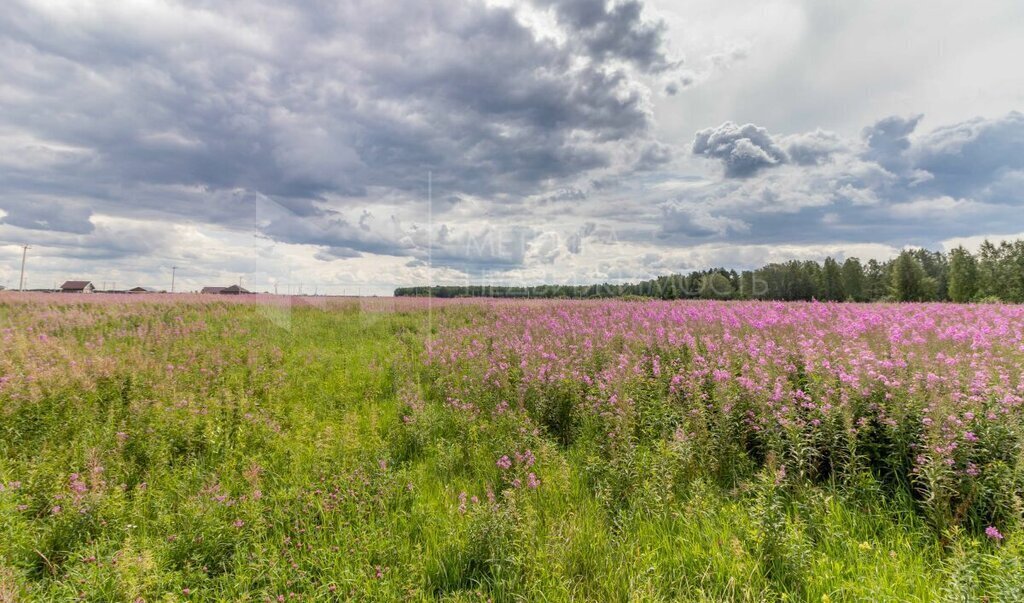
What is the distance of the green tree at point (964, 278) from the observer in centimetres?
5419

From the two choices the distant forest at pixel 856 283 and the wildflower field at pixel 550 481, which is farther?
the distant forest at pixel 856 283

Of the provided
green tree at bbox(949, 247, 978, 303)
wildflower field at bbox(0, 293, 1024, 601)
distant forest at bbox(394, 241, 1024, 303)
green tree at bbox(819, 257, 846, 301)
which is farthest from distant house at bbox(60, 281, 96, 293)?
green tree at bbox(949, 247, 978, 303)

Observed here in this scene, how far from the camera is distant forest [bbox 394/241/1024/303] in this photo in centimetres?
5088

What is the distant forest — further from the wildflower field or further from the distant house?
the distant house

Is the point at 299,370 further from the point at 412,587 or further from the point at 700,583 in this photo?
the point at 700,583

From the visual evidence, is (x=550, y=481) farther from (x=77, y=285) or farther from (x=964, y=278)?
(x=77, y=285)

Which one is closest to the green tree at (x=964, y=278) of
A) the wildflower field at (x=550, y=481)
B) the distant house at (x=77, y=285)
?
the wildflower field at (x=550, y=481)

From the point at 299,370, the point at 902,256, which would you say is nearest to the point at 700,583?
the point at 299,370

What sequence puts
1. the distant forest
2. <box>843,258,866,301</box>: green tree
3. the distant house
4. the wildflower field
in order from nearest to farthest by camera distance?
the wildflower field → the distant forest → <box>843,258,866,301</box>: green tree → the distant house

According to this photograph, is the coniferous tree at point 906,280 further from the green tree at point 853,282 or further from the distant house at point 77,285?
the distant house at point 77,285

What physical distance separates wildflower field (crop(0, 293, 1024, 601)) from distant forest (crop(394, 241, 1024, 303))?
114 ft

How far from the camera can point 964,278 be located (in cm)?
5441

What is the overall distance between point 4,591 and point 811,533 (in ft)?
18.0

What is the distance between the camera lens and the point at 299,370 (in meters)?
8.82
